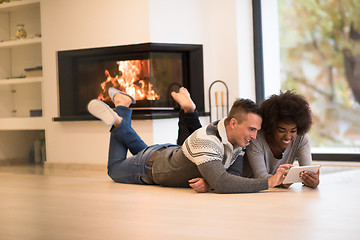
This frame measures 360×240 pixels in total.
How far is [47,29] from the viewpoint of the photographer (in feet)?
20.3

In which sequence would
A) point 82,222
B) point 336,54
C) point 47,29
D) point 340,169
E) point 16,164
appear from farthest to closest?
point 16,164, point 47,29, point 336,54, point 340,169, point 82,222

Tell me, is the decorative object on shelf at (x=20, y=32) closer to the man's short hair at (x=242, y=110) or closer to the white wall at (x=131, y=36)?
the white wall at (x=131, y=36)

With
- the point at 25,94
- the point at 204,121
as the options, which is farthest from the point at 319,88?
the point at 25,94

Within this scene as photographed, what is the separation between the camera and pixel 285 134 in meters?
3.52

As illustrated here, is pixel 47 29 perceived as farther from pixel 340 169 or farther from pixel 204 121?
pixel 340 169

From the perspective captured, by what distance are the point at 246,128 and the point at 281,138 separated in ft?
0.88

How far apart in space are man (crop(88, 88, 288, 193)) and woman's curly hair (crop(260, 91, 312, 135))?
0.13 meters

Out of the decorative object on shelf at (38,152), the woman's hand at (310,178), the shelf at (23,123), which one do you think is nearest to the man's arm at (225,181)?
the woman's hand at (310,178)

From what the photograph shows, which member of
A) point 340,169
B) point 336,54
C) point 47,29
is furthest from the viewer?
point 47,29

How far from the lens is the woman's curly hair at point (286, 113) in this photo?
348cm

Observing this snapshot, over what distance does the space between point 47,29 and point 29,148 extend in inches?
64.6

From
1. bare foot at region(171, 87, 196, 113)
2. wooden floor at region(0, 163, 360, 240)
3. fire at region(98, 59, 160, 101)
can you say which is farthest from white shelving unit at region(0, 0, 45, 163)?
bare foot at region(171, 87, 196, 113)

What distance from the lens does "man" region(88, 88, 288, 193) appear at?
341 centimetres

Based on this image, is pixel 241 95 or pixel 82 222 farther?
pixel 241 95
